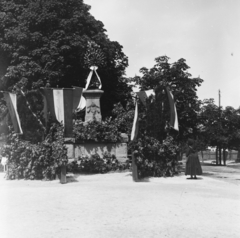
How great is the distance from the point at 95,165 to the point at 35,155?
330 centimetres

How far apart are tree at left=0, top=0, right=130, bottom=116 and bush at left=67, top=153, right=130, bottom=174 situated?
888 cm

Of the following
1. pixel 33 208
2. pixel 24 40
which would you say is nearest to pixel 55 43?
pixel 24 40

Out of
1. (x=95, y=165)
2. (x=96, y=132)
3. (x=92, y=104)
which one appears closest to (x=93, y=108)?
(x=92, y=104)

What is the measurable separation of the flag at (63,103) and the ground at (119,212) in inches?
108

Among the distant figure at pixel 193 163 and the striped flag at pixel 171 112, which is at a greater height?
the striped flag at pixel 171 112

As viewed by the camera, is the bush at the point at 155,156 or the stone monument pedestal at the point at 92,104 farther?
the stone monument pedestal at the point at 92,104

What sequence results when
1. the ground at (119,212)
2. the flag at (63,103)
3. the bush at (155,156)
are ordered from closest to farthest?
the ground at (119,212), the flag at (63,103), the bush at (155,156)

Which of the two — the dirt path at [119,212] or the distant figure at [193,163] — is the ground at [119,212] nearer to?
the dirt path at [119,212]

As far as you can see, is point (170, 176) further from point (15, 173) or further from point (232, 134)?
point (232, 134)

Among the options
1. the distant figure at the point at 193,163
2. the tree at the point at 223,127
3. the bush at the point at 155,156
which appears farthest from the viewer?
the tree at the point at 223,127

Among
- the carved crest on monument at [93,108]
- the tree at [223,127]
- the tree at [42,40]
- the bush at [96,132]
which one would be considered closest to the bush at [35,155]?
the bush at [96,132]

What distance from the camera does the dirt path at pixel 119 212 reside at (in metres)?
5.85

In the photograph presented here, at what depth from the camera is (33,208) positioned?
303 inches

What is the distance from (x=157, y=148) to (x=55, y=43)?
528 inches
